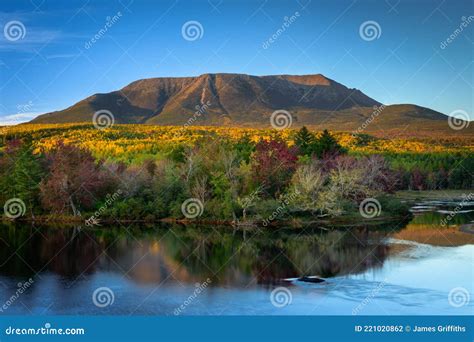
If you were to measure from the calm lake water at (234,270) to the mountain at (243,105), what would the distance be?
45533 millimetres

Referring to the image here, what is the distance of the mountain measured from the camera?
76062 mm

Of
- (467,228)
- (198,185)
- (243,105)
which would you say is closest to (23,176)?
(198,185)

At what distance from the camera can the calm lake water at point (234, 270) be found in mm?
16859

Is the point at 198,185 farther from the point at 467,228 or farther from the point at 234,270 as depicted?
the point at 467,228

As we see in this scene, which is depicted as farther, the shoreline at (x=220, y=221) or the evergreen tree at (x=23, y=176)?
the evergreen tree at (x=23, y=176)

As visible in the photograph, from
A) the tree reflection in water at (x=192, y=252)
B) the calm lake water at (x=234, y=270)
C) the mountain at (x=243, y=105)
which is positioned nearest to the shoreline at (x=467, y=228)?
the calm lake water at (x=234, y=270)

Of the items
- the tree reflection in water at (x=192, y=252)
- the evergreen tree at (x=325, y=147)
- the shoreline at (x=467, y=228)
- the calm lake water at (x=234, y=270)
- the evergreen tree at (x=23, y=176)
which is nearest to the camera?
the calm lake water at (x=234, y=270)

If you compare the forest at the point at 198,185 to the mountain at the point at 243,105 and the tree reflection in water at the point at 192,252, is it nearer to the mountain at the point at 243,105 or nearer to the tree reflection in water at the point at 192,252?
the tree reflection in water at the point at 192,252

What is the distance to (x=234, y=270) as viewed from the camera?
21391mm

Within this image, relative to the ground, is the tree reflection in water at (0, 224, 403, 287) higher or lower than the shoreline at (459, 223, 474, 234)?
lower

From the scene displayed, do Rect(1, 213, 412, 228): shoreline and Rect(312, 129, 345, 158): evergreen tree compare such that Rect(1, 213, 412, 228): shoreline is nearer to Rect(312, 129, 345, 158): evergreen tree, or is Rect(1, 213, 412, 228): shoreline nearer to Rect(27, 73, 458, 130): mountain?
Rect(312, 129, 345, 158): evergreen tree

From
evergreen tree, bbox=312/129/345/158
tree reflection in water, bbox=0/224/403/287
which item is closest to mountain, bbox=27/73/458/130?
evergreen tree, bbox=312/129/345/158

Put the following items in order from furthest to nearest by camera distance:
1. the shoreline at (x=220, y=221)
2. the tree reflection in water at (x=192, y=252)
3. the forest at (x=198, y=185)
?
the forest at (x=198, y=185) < the shoreline at (x=220, y=221) < the tree reflection in water at (x=192, y=252)

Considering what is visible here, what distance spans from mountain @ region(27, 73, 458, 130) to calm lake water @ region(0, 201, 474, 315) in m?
45.5
